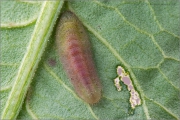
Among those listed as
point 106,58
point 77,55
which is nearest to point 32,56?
point 77,55

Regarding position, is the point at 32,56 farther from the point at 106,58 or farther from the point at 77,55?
the point at 106,58

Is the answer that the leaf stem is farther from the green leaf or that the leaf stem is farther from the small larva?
the small larva


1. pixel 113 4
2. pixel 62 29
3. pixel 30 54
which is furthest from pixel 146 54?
pixel 30 54

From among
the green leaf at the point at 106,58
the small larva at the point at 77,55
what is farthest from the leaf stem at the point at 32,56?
the small larva at the point at 77,55

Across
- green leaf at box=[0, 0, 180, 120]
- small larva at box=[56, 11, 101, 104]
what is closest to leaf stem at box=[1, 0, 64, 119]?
green leaf at box=[0, 0, 180, 120]

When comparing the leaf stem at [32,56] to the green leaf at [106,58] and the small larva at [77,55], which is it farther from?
the small larva at [77,55]
